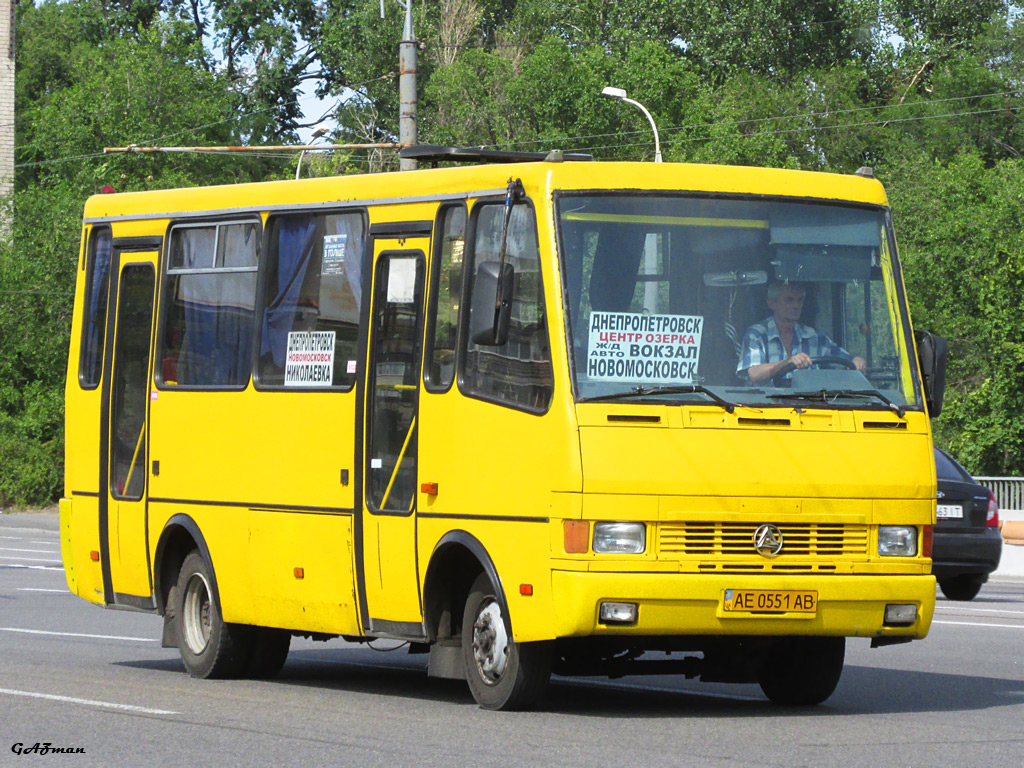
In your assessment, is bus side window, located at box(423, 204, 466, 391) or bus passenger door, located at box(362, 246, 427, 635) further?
bus passenger door, located at box(362, 246, 427, 635)

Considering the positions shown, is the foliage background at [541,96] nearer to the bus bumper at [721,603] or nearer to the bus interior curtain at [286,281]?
the bus interior curtain at [286,281]

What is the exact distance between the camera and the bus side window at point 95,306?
545 inches

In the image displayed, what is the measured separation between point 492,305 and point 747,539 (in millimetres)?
1741

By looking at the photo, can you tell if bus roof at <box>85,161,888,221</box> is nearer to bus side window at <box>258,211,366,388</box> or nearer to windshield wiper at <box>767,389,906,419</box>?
bus side window at <box>258,211,366,388</box>

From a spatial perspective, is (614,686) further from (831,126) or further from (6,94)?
(831,126)

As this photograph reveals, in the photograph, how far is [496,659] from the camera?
10.1 metres

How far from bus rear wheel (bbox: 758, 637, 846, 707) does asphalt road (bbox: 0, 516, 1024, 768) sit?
148 mm

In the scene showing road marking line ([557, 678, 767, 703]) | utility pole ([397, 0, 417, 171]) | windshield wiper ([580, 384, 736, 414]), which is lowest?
road marking line ([557, 678, 767, 703])

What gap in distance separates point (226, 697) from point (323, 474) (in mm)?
1417

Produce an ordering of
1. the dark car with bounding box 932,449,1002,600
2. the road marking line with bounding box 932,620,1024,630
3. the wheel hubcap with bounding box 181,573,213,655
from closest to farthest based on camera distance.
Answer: the wheel hubcap with bounding box 181,573,213,655, the road marking line with bounding box 932,620,1024,630, the dark car with bounding box 932,449,1002,600

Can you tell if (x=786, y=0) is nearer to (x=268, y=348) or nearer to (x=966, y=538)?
(x=966, y=538)

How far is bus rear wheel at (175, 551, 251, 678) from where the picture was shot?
489 inches

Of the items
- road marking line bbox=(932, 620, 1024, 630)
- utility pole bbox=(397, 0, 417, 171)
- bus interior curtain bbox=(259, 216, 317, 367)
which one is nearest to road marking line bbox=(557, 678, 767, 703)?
bus interior curtain bbox=(259, 216, 317, 367)

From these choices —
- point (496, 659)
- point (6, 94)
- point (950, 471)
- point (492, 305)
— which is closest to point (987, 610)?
point (950, 471)
